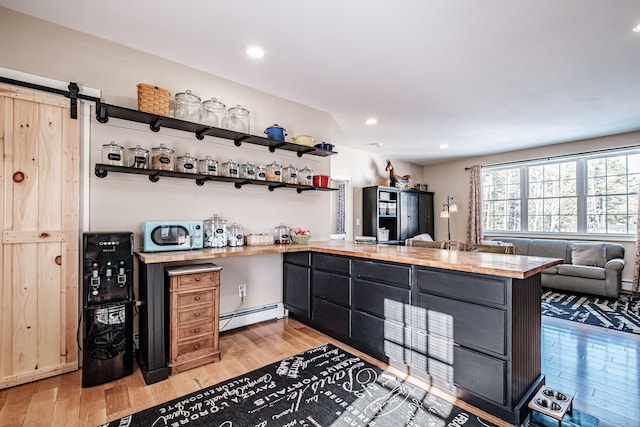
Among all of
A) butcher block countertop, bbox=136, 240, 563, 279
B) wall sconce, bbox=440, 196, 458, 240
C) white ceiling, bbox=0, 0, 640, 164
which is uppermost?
white ceiling, bbox=0, 0, 640, 164

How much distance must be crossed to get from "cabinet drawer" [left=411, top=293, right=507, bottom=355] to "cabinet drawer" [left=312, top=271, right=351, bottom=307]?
2.32 feet

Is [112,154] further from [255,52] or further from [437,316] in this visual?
[437,316]

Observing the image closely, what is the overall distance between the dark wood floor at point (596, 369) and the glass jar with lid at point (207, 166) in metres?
3.32

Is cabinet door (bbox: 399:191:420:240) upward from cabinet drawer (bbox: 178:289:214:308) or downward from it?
upward

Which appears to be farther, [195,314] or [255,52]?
[255,52]

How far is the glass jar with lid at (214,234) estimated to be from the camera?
290 centimetres

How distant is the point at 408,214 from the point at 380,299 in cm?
464

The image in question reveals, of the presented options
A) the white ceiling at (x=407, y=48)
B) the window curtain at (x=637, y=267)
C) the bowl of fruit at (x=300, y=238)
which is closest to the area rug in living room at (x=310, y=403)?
the bowl of fruit at (x=300, y=238)

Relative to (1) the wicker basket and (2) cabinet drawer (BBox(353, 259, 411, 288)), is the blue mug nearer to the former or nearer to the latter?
(1) the wicker basket

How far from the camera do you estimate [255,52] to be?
266cm

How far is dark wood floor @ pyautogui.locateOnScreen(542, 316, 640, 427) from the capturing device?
6.33ft

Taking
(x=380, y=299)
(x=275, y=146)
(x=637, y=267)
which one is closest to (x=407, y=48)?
(x=275, y=146)

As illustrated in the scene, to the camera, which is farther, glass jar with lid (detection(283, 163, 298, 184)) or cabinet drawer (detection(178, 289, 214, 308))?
glass jar with lid (detection(283, 163, 298, 184))

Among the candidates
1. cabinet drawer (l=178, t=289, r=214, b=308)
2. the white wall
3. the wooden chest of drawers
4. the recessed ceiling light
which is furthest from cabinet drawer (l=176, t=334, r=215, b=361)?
the white wall
